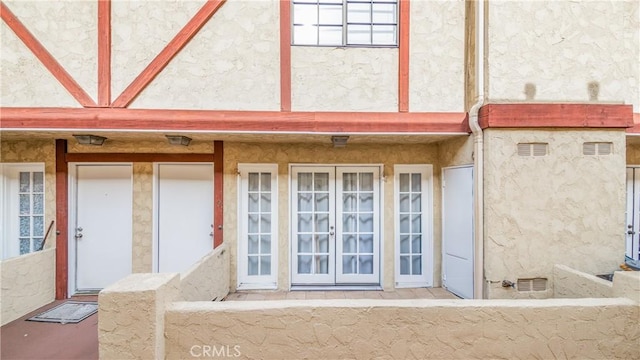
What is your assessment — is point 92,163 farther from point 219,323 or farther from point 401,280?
point 401,280

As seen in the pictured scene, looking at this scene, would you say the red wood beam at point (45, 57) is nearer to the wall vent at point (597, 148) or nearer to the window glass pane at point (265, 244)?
the window glass pane at point (265, 244)

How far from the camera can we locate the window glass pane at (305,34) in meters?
4.09

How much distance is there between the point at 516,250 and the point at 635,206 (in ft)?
9.76

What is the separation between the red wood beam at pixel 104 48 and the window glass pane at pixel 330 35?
2.57 meters

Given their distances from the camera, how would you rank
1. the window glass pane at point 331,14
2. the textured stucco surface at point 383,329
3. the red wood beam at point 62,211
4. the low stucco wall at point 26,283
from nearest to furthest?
the textured stucco surface at point 383,329, the low stucco wall at point 26,283, the window glass pane at point 331,14, the red wood beam at point 62,211

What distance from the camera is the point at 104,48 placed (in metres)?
3.86

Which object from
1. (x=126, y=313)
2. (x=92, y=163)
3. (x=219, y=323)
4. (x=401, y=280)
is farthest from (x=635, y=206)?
(x=92, y=163)

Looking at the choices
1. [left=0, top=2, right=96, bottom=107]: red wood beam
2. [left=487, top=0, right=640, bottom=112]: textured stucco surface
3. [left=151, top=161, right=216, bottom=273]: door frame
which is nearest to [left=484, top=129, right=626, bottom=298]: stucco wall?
[left=487, top=0, right=640, bottom=112]: textured stucco surface

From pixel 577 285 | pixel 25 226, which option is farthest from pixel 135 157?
pixel 577 285

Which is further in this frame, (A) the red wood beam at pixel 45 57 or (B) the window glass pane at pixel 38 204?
(B) the window glass pane at pixel 38 204

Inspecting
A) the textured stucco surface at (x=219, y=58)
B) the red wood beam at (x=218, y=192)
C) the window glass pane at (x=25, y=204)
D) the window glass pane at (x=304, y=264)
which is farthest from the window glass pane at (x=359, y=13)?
the window glass pane at (x=25, y=204)

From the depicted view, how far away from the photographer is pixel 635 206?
5.07m

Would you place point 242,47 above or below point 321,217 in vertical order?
above

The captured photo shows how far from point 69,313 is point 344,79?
15.0 ft
